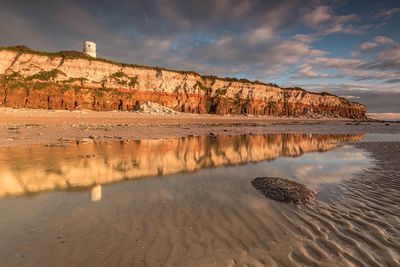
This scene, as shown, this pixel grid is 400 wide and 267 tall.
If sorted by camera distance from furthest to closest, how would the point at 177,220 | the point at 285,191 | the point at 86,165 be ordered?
the point at 86,165 → the point at 285,191 → the point at 177,220

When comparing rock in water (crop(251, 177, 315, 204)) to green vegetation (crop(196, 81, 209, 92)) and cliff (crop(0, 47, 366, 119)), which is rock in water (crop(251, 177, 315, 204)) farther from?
green vegetation (crop(196, 81, 209, 92))

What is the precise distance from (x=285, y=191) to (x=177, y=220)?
3.20 metres

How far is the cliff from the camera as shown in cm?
4369

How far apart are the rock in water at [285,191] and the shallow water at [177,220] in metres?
0.28

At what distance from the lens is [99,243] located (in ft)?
14.0

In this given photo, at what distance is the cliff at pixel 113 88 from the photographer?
1720 inches

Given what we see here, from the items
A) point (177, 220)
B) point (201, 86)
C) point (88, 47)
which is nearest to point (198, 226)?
point (177, 220)

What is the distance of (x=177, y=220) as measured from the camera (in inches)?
209

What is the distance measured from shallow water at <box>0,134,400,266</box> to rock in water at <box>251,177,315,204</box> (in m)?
0.28

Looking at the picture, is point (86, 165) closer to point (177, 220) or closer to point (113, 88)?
point (177, 220)

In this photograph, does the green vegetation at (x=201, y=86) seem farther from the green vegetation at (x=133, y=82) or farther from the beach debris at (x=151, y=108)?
the green vegetation at (x=133, y=82)

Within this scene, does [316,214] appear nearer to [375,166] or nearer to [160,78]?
[375,166]

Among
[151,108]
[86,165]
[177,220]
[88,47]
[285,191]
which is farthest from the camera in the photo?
[88,47]

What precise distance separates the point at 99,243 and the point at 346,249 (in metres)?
4.00
